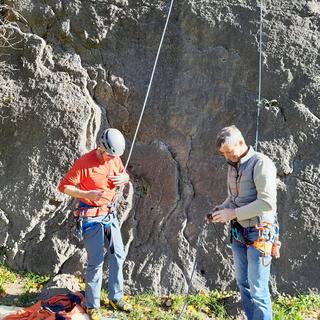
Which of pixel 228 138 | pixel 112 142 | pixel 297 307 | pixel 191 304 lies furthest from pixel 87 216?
pixel 297 307

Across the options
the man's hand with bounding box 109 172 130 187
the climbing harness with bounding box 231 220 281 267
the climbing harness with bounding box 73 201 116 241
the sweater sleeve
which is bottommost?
the climbing harness with bounding box 73 201 116 241

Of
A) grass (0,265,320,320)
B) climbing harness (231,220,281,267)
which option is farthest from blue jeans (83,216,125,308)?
climbing harness (231,220,281,267)

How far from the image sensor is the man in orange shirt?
5.10 m

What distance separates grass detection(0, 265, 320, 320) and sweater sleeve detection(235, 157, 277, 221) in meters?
1.69

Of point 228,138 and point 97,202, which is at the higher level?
point 228,138

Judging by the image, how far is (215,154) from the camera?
6.23m

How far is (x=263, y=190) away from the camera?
425cm

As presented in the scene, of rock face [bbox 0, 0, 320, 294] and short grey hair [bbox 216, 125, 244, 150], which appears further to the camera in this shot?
rock face [bbox 0, 0, 320, 294]

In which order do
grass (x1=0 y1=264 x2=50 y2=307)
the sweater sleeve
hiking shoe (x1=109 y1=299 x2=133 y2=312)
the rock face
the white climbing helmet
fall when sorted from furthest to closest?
1. the rock face
2. grass (x1=0 y1=264 x2=50 y2=307)
3. hiking shoe (x1=109 y1=299 x2=133 y2=312)
4. the white climbing helmet
5. the sweater sleeve

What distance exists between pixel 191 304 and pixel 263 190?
217 centimetres

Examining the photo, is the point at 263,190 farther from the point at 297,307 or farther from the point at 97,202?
the point at 297,307

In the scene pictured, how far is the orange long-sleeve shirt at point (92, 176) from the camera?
511 cm

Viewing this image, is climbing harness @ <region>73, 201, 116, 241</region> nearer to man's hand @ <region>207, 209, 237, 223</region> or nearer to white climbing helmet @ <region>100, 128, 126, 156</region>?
white climbing helmet @ <region>100, 128, 126, 156</region>

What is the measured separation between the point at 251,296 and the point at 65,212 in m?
2.91
